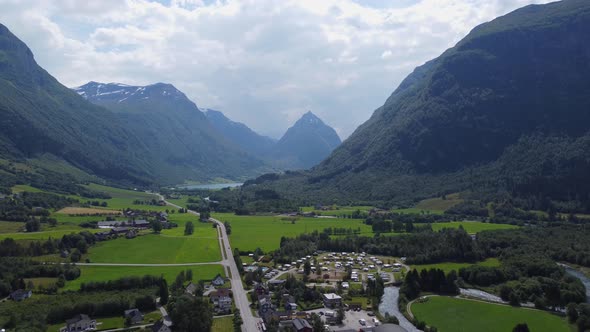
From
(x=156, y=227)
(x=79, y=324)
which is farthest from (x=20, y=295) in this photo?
(x=156, y=227)

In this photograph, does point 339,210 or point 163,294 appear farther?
point 339,210

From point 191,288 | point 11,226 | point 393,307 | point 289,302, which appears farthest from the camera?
point 11,226

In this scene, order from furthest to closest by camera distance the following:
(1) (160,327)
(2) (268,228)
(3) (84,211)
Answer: (3) (84,211) → (2) (268,228) → (1) (160,327)

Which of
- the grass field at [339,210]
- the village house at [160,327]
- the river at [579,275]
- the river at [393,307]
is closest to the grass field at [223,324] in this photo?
the village house at [160,327]

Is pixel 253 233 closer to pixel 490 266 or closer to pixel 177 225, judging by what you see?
pixel 177 225

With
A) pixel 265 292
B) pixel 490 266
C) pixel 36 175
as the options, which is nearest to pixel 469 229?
pixel 490 266

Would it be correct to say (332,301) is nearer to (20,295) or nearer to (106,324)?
(106,324)
